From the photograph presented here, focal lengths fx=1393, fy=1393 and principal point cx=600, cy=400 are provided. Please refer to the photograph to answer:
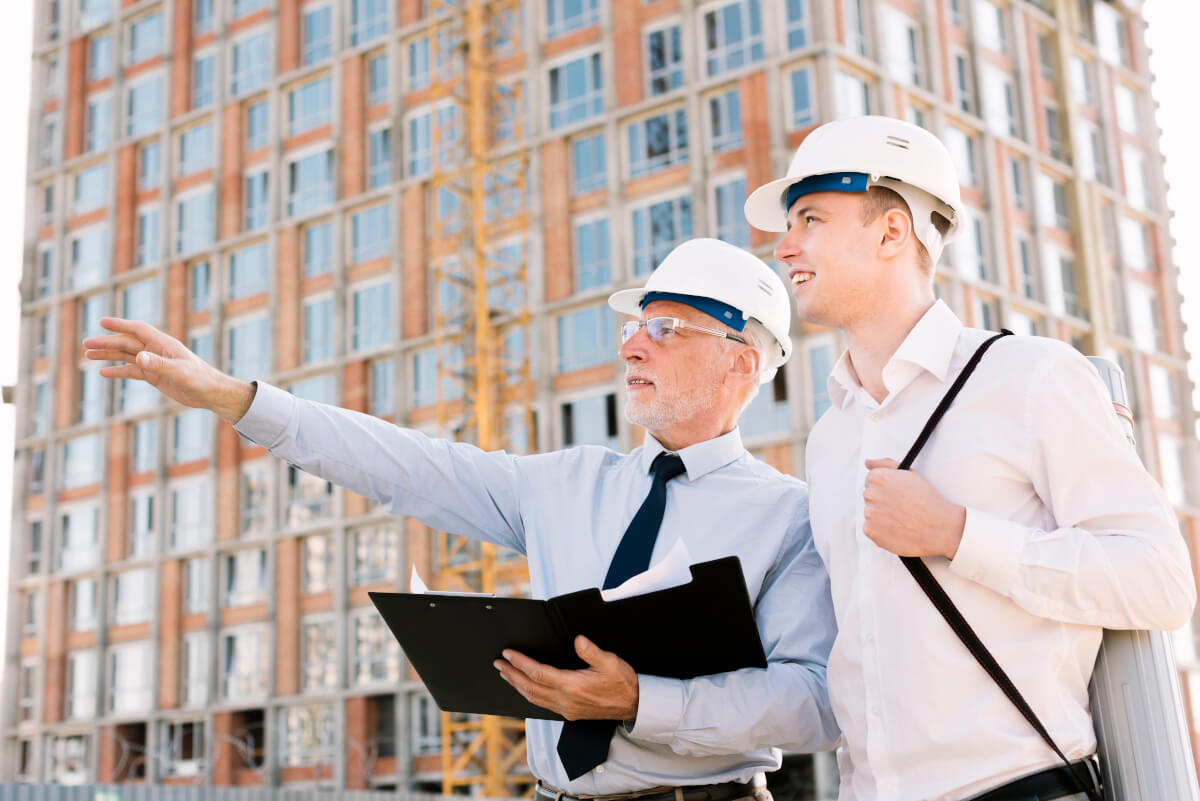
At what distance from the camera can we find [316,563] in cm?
3759

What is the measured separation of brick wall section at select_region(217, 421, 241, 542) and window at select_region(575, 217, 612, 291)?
11.9m

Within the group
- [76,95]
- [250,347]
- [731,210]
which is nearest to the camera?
[731,210]

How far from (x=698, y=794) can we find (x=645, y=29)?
32.0 metres

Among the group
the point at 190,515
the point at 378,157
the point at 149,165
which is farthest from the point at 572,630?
the point at 149,165

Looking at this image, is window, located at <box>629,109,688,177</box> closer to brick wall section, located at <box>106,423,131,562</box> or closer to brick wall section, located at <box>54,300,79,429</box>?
brick wall section, located at <box>106,423,131,562</box>

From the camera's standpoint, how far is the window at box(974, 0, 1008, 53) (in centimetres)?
3550

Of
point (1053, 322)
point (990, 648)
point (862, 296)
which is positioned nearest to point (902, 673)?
point (990, 648)

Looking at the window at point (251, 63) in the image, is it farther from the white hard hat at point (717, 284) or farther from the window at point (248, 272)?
the white hard hat at point (717, 284)

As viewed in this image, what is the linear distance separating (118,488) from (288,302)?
8565 millimetres

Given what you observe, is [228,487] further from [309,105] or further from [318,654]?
Result: [309,105]

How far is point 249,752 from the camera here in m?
37.7

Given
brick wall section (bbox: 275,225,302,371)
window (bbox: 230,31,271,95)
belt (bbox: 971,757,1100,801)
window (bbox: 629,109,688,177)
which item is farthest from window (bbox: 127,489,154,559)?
belt (bbox: 971,757,1100,801)

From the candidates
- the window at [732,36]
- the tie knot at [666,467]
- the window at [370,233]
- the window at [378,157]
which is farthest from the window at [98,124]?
the tie knot at [666,467]

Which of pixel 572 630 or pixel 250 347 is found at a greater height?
pixel 250 347
